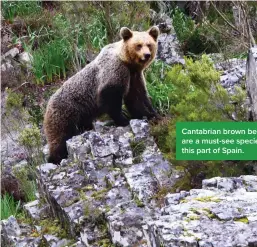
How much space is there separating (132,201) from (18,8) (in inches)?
275

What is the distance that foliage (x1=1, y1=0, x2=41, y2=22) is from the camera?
11.8 meters

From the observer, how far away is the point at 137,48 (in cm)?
712

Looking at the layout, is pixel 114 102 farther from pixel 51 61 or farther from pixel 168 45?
pixel 51 61

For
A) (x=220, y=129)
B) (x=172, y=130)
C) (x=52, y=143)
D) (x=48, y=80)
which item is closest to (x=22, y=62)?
(x=48, y=80)

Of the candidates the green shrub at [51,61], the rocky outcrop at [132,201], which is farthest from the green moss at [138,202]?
the green shrub at [51,61]

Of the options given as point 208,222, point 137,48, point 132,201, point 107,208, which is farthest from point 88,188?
point 208,222

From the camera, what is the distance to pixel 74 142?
6.72 metres

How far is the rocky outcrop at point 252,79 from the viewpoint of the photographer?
6.26 m

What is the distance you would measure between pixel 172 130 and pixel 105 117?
5.11ft

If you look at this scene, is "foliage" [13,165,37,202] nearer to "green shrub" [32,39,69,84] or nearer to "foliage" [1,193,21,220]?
"foliage" [1,193,21,220]

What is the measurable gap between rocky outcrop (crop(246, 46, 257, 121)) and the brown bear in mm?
1032

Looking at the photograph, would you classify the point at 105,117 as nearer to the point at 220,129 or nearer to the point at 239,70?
the point at 239,70

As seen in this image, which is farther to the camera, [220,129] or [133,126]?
[133,126]

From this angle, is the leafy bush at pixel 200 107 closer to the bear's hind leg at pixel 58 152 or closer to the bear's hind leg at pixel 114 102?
the bear's hind leg at pixel 114 102
